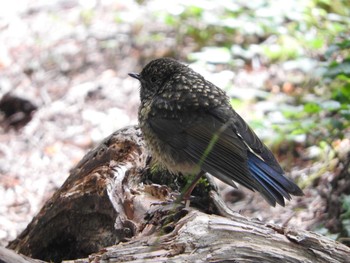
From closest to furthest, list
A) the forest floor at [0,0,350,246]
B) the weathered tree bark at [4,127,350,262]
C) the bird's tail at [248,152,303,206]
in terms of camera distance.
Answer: the weathered tree bark at [4,127,350,262], the bird's tail at [248,152,303,206], the forest floor at [0,0,350,246]

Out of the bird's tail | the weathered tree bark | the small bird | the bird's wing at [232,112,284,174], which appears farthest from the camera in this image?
the bird's wing at [232,112,284,174]

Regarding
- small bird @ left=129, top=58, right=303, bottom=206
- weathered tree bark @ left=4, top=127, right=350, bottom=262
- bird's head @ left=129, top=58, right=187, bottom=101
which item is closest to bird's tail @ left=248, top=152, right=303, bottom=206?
small bird @ left=129, top=58, right=303, bottom=206

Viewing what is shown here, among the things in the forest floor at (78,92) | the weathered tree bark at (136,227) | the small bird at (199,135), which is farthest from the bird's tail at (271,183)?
the forest floor at (78,92)

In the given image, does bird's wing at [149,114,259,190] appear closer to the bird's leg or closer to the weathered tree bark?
the bird's leg

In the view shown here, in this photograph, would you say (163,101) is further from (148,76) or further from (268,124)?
(268,124)

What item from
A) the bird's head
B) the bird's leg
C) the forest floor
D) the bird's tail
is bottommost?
the forest floor

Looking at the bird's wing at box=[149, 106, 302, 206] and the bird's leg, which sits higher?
the bird's wing at box=[149, 106, 302, 206]

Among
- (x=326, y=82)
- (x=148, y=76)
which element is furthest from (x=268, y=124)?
(x=148, y=76)

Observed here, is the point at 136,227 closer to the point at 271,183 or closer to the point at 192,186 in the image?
the point at 192,186
